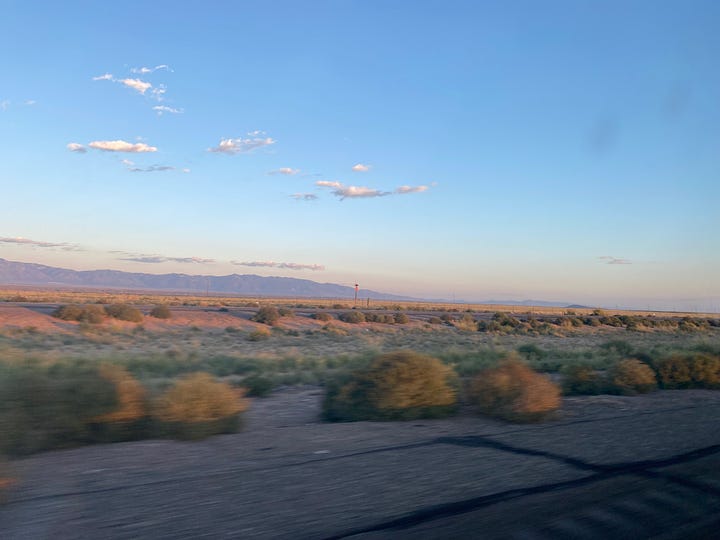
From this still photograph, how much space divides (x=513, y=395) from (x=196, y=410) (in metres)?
7.38

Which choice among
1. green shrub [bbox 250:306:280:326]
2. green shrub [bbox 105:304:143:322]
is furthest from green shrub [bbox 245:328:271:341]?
green shrub [bbox 250:306:280:326]

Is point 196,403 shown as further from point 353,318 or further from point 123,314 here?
point 353,318

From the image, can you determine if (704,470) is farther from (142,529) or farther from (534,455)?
(142,529)

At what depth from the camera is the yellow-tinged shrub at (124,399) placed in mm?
11984

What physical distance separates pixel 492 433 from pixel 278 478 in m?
5.71

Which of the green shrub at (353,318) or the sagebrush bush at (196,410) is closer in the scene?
the sagebrush bush at (196,410)

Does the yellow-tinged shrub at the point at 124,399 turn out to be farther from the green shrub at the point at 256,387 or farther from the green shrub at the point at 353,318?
the green shrub at the point at 353,318

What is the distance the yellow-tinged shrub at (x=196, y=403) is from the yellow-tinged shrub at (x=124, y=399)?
318 mm

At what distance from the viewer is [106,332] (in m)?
42.2

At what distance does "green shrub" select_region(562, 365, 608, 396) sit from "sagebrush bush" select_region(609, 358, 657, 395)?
38 centimetres

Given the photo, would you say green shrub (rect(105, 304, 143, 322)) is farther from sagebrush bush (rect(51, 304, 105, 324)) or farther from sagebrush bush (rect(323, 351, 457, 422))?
sagebrush bush (rect(323, 351, 457, 422))

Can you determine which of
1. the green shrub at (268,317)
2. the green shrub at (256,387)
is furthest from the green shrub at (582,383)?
the green shrub at (268,317)

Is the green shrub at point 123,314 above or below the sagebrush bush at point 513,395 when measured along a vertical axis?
below

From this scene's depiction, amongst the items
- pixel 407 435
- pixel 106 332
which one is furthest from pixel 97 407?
pixel 106 332
